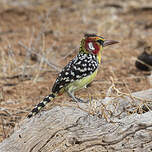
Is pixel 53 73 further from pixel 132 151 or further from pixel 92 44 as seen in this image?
pixel 132 151

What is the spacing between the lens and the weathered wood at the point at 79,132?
3707 millimetres

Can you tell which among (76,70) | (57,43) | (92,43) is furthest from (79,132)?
(57,43)

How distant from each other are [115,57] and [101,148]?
17.9 ft

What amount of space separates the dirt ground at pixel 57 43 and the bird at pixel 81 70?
673 mm

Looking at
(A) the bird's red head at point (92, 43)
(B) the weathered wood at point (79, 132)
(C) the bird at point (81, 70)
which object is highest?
(A) the bird's red head at point (92, 43)

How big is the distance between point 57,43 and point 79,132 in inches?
246

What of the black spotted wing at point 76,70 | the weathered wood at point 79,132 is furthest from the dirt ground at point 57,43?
the weathered wood at point 79,132

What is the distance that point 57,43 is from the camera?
9.91m

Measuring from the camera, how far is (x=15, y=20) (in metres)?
11.4

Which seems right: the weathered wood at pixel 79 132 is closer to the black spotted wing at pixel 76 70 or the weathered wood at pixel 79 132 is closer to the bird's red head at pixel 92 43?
the black spotted wing at pixel 76 70

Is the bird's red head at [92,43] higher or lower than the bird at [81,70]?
higher

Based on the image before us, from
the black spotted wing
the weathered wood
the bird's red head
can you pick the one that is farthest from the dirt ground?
the weathered wood

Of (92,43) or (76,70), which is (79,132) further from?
(92,43)

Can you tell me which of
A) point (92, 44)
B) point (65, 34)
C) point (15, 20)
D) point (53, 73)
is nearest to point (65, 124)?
point (92, 44)
